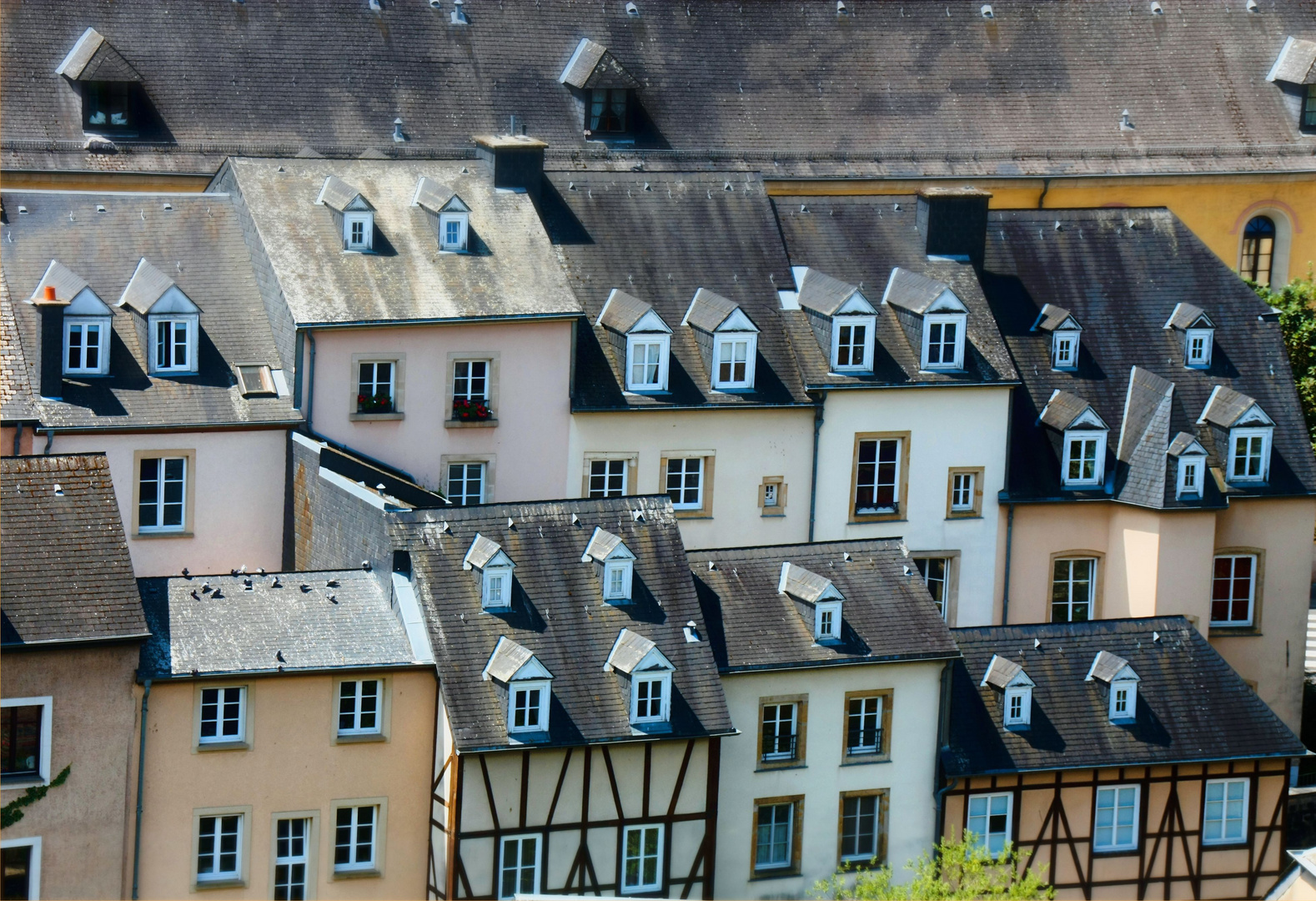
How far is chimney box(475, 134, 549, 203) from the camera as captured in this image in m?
69.7

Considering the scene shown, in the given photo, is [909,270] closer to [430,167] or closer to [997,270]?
[997,270]

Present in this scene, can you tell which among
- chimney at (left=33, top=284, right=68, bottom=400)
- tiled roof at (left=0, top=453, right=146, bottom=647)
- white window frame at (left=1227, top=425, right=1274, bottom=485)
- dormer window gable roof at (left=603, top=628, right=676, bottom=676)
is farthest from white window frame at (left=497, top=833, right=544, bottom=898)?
white window frame at (left=1227, top=425, right=1274, bottom=485)

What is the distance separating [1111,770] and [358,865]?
646 inches

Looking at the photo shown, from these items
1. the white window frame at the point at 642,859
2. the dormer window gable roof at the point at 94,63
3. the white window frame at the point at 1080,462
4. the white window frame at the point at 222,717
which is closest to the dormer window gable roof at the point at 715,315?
the white window frame at the point at 1080,462

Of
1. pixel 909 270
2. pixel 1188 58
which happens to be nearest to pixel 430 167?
pixel 909 270

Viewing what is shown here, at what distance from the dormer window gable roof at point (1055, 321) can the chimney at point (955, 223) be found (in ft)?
6.78

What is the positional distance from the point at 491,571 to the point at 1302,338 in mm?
32306

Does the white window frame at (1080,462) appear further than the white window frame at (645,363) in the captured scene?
Yes

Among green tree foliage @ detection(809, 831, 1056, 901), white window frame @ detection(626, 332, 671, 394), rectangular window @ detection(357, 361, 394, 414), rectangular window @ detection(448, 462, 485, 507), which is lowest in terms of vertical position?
green tree foliage @ detection(809, 831, 1056, 901)

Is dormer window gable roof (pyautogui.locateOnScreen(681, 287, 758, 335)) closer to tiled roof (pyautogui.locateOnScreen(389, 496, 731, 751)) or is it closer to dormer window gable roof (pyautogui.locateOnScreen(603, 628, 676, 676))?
tiled roof (pyautogui.locateOnScreen(389, 496, 731, 751))

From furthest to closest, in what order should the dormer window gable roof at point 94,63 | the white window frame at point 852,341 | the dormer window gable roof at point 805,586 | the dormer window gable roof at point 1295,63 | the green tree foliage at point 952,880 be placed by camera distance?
the dormer window gable roof at point 1295,63 < the dormer window gable roof at point 94,63 < the white window frame at point 852,341 < the dormer window gable roof at point 805,586 < the green tree foliage at point 952,880

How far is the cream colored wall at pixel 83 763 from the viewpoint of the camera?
52.6 metres

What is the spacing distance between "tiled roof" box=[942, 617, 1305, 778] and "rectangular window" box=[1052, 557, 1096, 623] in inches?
261

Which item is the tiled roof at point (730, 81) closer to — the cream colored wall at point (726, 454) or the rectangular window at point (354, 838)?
the cream colored wall at point (726, 454)
